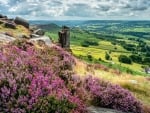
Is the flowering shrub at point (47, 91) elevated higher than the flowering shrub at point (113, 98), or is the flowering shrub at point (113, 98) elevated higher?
the flowering shrub at point (47, 91)

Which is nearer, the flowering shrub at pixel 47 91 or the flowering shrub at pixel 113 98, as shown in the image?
the flowering shrub at pixel 47 91

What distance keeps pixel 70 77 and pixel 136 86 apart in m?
9.00

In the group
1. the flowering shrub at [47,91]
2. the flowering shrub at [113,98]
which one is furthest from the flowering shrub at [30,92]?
the flowering shrub at [113,98]

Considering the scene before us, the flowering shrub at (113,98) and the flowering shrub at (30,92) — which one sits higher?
the flowering shrub at (30,92)

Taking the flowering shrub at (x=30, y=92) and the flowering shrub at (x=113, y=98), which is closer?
A: the flowering shrub at (x=30, y=92)

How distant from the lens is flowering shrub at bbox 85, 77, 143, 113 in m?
16.4

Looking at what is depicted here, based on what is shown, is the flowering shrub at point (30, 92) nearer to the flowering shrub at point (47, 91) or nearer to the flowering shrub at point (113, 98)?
the flowering shrub at point (47, 91)

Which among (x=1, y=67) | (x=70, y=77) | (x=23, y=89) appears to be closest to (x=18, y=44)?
(x=70, y=77)

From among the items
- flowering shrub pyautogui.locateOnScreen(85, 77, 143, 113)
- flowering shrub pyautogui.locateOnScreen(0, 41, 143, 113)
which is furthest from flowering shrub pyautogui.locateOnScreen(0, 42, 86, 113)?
flowering shrub pyautogui.locateOnScreen(85, 77, 143, 113)

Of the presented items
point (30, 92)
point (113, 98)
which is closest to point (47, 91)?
point (30, 92)

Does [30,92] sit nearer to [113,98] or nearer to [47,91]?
[47,91]

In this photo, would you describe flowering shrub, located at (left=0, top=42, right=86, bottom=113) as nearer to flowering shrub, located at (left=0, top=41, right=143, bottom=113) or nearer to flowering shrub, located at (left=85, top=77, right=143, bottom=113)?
flowering shrub, located at (left=0, top=41, right=143, bottom=113)

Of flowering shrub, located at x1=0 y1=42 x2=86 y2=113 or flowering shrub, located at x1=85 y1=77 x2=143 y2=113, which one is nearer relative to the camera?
flowering shrub, located at x1=0 y1=42 x2=86 y2=113

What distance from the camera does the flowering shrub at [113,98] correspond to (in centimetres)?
1644
